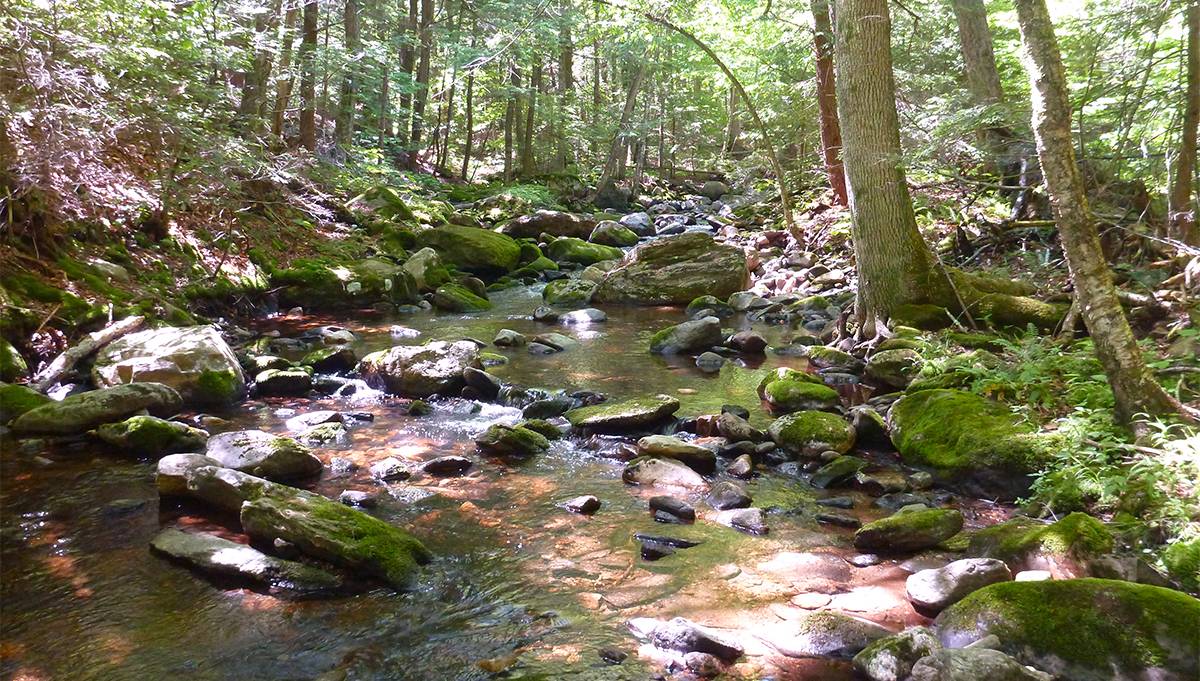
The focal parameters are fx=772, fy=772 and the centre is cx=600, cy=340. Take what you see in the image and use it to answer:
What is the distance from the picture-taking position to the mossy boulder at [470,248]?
55.7 ft

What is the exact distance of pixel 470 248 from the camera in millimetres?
16953

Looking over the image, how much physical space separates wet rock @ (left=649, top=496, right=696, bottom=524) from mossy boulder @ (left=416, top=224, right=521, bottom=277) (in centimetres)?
1214

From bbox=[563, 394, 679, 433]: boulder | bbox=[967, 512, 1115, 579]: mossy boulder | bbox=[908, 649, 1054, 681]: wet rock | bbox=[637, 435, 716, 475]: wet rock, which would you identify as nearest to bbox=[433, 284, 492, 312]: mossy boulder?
bbox=[563, 394, 679, 433]: boulder

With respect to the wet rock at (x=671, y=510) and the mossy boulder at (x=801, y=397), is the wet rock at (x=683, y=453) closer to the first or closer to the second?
the wet rock at (x=671, y=510)

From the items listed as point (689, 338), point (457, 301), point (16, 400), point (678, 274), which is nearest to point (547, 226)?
point (678, 274)

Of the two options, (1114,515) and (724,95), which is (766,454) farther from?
(724,95)

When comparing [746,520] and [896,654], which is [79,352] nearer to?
[746,520]

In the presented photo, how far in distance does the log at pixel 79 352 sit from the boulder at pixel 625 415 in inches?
216

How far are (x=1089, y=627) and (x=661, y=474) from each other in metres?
3.21

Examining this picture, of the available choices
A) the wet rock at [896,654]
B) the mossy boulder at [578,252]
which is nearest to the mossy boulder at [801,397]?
the wet rock at [896,654]

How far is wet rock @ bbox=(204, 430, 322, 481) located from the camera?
6059 millimetres

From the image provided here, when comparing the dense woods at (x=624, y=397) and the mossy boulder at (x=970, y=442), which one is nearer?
the dense woods at (x=624, y=397)

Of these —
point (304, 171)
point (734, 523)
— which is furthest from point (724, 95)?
point (734, 523)

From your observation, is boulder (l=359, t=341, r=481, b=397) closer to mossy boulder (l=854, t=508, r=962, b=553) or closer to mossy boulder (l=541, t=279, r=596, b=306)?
mossy boulder (l=854, t=508, r=962, b=553)
